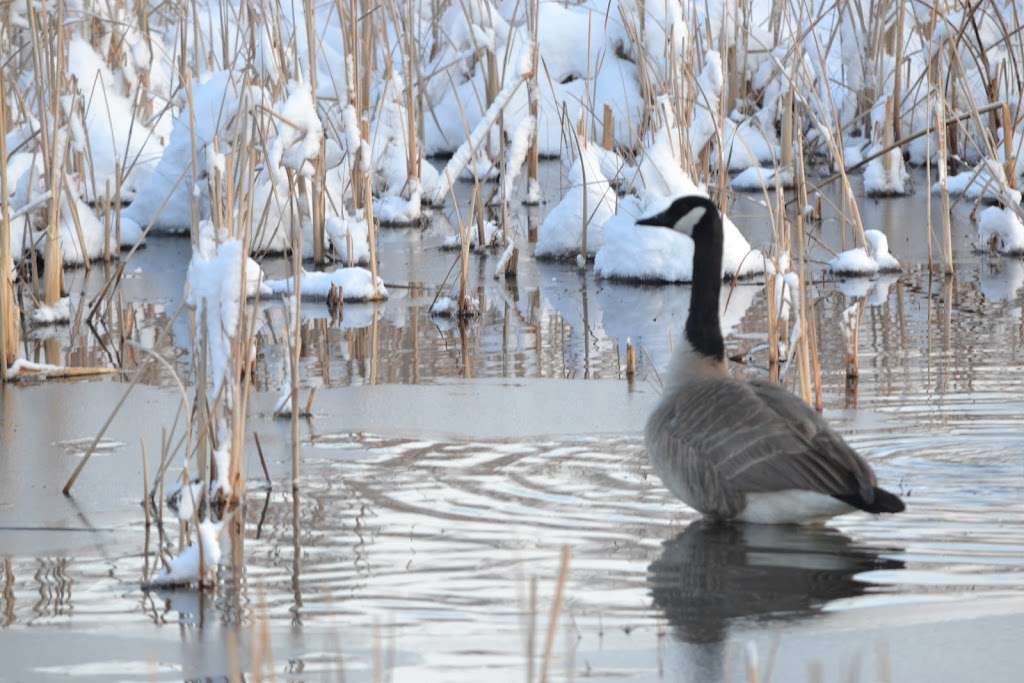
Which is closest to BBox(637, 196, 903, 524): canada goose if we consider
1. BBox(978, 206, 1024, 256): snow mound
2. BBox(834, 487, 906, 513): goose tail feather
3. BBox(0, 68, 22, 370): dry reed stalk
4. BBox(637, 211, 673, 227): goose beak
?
BBox(834, 487, 906, 513): goose tail feather

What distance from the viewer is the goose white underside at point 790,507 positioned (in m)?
5.39

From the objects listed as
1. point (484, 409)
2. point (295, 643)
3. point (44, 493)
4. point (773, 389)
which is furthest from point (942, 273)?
point (295, 643)

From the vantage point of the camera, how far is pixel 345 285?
1111 centimetres

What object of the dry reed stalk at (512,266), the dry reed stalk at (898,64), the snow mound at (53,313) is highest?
the dry reed stalk at (898,64)

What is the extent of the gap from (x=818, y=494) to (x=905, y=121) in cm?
1238

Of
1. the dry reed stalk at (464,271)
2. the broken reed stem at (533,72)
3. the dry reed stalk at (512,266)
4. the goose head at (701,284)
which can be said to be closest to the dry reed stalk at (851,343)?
the goose head at (701,284)

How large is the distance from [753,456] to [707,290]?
3.20 ft

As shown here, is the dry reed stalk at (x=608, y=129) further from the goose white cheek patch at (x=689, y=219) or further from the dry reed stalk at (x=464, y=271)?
the goose white cheek patch at (x=689, y=219)

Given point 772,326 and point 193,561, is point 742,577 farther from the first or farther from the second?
point 772,326

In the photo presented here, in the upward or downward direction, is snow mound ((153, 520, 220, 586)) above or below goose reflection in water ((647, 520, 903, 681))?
above

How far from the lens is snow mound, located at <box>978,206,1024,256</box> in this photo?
12555 millimetres

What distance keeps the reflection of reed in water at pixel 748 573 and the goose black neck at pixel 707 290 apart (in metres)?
0.73

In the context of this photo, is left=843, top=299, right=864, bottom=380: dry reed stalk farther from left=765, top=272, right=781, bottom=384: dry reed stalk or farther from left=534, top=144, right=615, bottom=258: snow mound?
left=534, top=144, right=615, bottom=258: snow mound

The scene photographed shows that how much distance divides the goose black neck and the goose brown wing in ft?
1.14
